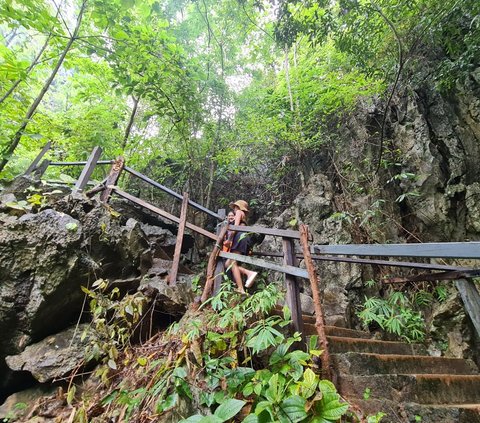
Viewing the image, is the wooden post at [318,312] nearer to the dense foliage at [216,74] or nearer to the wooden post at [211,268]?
the wooden post at [211,268]

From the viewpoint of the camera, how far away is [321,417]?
5.86 feet

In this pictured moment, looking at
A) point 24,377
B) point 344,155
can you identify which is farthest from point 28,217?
point 344,155

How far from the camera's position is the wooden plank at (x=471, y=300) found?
2.89 meters

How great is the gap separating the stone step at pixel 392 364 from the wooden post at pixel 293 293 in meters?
0.37

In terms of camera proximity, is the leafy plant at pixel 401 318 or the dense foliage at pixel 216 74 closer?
the leafy plant at pixel 401 318

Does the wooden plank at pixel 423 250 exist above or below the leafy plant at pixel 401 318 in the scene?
above

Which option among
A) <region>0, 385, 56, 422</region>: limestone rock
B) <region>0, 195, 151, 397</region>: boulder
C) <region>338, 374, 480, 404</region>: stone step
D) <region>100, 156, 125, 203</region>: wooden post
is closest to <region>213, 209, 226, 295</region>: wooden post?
<region>0, 195, 151, 397</region>: boulder

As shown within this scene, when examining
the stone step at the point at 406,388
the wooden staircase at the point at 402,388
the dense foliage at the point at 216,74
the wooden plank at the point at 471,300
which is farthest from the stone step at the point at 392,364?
the dense foliage at the point at 216,74

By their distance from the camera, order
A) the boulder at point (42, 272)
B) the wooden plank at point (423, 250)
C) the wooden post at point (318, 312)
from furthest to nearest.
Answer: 1. the boulder at point (42, 272)
2. the wooden post at point (318, 312)
3. the wooden plank at point (423, 250)

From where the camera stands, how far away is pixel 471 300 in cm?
293

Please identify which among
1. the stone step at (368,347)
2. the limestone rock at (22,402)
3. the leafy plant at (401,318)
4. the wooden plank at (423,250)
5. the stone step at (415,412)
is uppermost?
the wooden plank at (423,250)

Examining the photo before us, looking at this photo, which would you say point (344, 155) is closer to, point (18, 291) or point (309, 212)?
point (309, 212)

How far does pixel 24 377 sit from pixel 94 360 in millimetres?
1207

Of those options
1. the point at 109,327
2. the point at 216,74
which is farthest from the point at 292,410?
the point at 216,74
